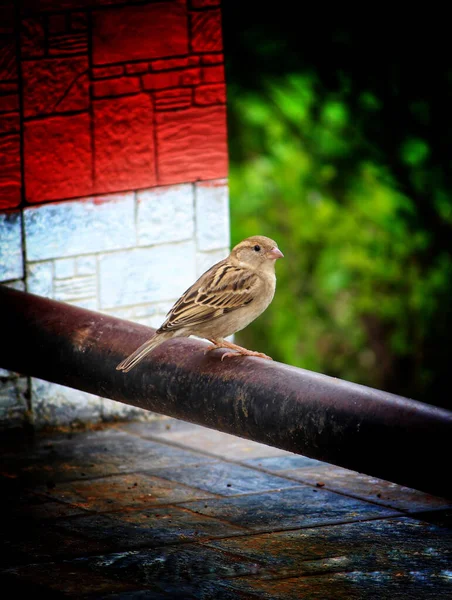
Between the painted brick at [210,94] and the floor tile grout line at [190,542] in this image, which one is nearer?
the floor tile grout line at [190,542]

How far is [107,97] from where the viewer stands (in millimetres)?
6055

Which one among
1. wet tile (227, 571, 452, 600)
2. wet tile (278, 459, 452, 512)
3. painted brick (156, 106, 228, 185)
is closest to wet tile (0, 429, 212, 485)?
wet tile (278, 459, 452, 512)

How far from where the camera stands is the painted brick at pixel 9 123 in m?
5.79

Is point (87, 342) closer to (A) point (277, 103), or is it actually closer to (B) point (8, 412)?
(B) point (8, 412)

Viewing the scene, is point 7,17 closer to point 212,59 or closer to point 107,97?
point 107,97

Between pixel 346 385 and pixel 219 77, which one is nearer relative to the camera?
pixel 346 385

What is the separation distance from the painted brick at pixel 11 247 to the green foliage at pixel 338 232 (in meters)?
3.67

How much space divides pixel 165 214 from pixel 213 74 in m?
0.80

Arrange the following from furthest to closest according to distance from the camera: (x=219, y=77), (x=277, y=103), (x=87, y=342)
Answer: (x=277, y=103) → (x=219, y=77) → (x=87, y=342)

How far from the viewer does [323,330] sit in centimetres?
998

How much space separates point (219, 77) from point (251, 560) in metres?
3.09

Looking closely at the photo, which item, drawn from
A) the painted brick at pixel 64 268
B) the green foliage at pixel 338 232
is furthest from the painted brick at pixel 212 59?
the green foliage at pixel 338 232

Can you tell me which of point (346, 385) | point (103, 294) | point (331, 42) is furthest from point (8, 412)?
point (331, 42)

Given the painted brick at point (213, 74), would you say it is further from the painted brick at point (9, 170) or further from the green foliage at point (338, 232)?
the green foliage at point (338, 232)
